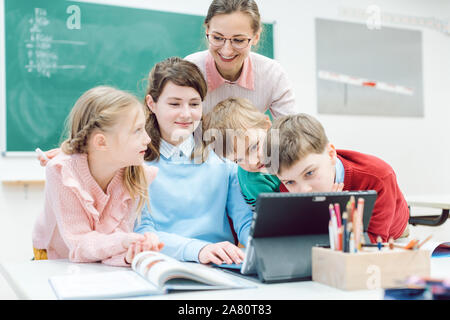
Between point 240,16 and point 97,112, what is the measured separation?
26.2 inches

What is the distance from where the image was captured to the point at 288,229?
915mm

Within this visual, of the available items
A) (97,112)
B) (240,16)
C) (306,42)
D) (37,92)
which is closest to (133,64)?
(37,92)

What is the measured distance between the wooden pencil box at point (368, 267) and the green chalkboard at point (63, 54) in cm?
220

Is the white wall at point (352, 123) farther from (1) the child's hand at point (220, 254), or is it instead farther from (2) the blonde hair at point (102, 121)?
(1) the child's hand at point (220, 254)

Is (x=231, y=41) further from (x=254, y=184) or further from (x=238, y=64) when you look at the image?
(x=254, y=184)

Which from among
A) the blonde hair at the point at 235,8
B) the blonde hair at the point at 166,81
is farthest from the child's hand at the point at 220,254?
the blonde hair at the point at 235,8

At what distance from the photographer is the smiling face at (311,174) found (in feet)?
3.78

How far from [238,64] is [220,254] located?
3.06ft

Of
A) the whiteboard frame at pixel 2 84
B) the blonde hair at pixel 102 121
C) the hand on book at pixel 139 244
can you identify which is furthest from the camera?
the whiteboard frame at pixel 2 84

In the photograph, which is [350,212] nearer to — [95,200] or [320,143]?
[320,143]

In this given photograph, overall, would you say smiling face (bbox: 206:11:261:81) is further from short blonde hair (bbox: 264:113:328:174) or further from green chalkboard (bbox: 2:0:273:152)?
green chalkboard (bbox: 2:0:273:152)

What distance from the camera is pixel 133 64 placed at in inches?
130

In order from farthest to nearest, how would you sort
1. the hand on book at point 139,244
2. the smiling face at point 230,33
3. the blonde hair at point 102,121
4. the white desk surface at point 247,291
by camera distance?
the smiling face at point 230,33 → the blonde hair at point 102,121 → the hand on book at point 139,244 → the white desk surface at point 247,291

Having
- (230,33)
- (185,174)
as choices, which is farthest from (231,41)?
(185,174)
